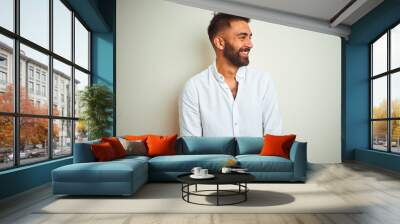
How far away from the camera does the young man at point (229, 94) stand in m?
8.20

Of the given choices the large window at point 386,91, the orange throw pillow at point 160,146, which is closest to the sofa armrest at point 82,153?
the orange throw pillow at point 160,146

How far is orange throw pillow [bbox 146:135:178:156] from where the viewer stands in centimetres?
662

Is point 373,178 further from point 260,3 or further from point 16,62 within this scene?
point 16,62

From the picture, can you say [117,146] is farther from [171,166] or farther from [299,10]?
[299,10]

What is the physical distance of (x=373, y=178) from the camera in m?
6.45

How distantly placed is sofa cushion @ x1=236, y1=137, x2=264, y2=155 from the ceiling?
265 centimetres

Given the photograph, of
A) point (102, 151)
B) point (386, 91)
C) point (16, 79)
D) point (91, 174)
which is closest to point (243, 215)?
point (91, 174)

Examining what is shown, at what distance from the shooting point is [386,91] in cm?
819

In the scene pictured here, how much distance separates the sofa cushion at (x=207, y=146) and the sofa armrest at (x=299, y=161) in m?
1.26

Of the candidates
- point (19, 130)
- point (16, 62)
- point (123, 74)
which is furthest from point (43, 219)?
point (123, 74)

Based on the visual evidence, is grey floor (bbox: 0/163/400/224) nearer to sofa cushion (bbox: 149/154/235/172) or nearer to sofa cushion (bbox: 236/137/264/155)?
sofa cushion (bbox: 236/137/264/155)

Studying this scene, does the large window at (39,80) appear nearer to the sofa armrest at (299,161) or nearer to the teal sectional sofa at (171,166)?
the teal sectional sofa at (171,166)

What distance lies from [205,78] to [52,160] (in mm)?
3603

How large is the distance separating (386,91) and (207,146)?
13.8ft
